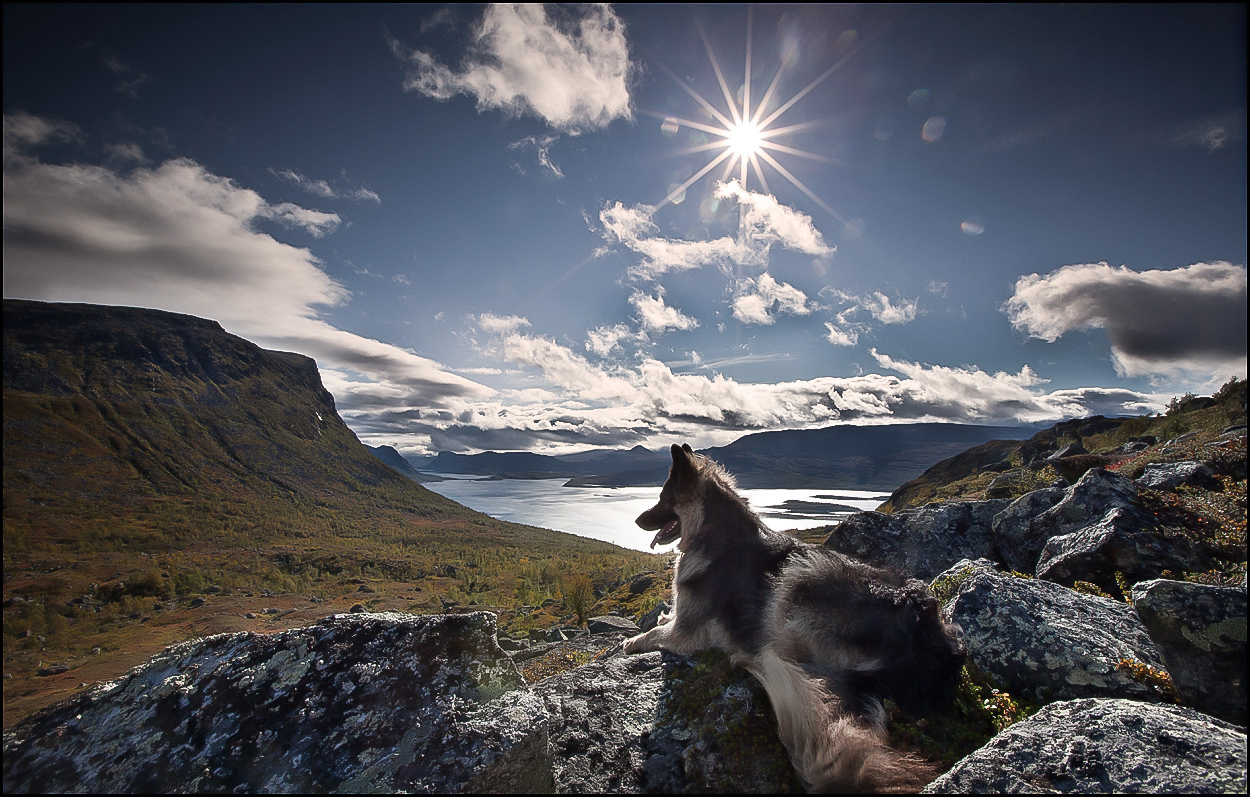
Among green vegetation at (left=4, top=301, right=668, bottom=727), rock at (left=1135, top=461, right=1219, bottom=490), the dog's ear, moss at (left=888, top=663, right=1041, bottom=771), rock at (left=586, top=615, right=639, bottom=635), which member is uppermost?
rock at (left=1135, top=461, right=1219, bottom=490)

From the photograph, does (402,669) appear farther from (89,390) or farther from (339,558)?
(89,390)

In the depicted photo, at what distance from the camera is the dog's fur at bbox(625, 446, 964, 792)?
297 cm

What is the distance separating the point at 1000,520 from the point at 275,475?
632ft

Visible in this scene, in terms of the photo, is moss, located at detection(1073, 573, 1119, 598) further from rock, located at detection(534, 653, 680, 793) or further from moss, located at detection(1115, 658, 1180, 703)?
rock, located at detection(534, 653, 680, 793)

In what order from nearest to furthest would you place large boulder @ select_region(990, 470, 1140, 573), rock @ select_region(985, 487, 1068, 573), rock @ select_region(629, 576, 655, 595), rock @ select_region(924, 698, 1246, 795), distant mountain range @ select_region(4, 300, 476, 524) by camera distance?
1. rock @ select_region(924, 698, 1246, 795)
2. large boulder @ select_region(990, 470, 1140, 573)
3. rock @ select_region(985, 487, 1068, 573)
4. rock @ select_region(629, 576, 655, 595)
5. distant mountain range @ select_region(4, 300, 476, 524)

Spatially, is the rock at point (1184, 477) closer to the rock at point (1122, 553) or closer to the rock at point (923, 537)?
the rock at point (1122, 553)

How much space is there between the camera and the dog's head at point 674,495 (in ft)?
23.1

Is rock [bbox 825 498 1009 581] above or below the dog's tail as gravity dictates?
above

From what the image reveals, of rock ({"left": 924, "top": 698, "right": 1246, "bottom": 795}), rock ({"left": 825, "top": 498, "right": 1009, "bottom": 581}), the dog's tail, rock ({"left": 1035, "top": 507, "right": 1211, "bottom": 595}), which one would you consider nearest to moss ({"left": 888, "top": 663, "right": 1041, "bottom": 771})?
the dog's tail

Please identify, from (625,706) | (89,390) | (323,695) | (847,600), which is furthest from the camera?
(89,390)

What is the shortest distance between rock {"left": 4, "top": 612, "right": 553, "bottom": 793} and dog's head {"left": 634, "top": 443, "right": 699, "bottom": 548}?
366cm

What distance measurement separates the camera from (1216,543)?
496 centimetres

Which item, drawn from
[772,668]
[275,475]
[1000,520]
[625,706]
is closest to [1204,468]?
[1000,520]

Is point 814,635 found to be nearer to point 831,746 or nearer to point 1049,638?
point 831,746
